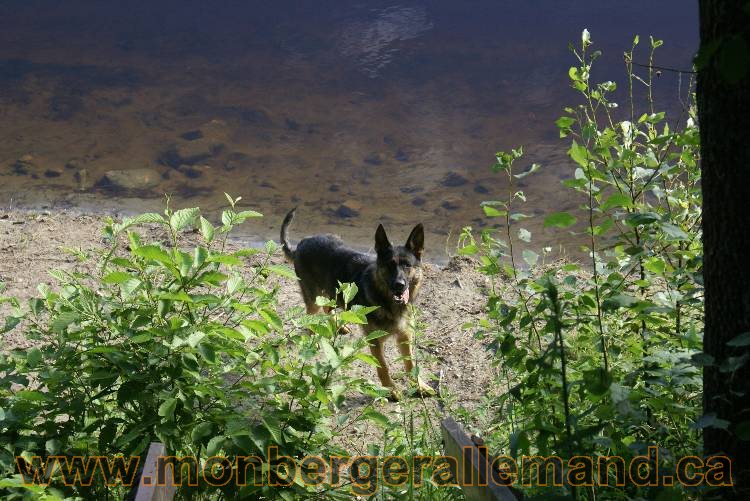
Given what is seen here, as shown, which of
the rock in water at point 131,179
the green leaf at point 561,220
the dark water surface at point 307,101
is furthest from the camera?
the rock in water at point 131,179

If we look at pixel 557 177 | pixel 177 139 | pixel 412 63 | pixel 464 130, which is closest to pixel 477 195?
pixel 557 177

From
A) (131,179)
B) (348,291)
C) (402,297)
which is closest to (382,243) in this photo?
(402,297)

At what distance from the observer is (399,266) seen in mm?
5574

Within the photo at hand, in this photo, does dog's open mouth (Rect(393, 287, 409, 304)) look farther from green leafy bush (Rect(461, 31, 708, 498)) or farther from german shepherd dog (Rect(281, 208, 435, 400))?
green leafy bush (Rect(461, 31, 708, 498))

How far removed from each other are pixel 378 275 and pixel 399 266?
0.25 m

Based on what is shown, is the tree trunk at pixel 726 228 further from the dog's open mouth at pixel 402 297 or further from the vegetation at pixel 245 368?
the dog's open mouth at pixel 402 297

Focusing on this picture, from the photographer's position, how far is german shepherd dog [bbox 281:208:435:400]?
5500 mm

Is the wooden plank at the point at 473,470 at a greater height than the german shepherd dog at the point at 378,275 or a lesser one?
lesser

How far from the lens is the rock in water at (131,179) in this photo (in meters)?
10.3

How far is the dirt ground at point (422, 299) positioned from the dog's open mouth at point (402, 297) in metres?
0.25

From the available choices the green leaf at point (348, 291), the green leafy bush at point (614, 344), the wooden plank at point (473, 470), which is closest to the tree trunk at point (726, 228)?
the green leafy bush at point (614, 344)

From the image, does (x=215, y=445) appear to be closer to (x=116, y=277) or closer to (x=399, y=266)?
(x=116, y=277)

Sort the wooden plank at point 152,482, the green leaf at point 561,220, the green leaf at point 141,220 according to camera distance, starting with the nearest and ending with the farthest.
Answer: the wooden plank at point 152,482
the green leaf at point 561,220
the green leaf at point 141,220

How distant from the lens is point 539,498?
1.91m
